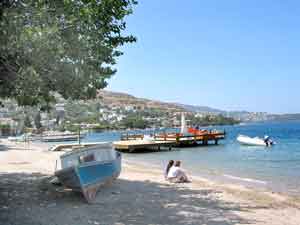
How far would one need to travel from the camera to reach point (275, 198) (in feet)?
39.6

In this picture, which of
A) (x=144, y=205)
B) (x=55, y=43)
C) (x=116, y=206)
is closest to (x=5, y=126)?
(x=116, y=206)

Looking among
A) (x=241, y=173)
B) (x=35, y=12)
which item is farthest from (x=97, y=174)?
(x=241, y=173)

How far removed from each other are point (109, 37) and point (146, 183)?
635cm

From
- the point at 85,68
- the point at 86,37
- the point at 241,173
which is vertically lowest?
the point at 241,173

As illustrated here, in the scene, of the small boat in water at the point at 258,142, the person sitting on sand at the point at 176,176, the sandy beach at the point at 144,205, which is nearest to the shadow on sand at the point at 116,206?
the sandy beach at the point at 144,205

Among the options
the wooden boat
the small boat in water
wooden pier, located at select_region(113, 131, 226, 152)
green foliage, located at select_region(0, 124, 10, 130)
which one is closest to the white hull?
the small boat in water

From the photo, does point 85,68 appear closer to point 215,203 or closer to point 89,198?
point 89,198

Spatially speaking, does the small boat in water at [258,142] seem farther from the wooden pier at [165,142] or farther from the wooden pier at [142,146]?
the wooden pier at [142,146]

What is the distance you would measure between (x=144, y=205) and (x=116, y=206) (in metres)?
0.76

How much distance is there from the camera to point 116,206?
9961 mm

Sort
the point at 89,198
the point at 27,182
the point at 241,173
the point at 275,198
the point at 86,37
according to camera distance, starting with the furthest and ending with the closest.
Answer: the point at 241,173 < the point at 27,182 < the point at 275,198 < the point at 89,198 < the point at 86,37

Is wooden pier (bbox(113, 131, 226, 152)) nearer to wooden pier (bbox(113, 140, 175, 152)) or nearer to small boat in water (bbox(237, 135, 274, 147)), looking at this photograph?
wooden pier (bbox(113, 140, 175, 152))

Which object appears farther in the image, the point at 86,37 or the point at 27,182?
the point at 27,182

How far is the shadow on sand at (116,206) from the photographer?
8.45 m
